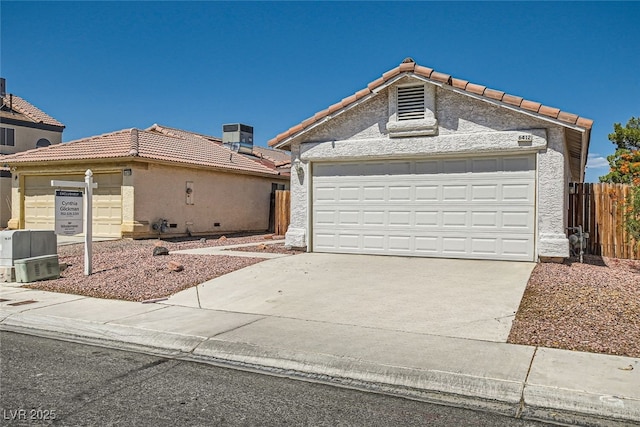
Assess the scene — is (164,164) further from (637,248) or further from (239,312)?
(637,248)

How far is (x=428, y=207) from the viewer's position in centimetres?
1241

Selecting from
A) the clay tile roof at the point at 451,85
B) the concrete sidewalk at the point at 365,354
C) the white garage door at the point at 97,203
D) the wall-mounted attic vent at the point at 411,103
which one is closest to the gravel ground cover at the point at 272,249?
the clay tile roof at the point at 451,85

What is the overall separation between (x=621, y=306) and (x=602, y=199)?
7.12 meters

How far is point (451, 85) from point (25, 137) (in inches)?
998

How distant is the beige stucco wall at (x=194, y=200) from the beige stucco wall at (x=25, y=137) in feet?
44.1

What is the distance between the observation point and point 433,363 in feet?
18.2

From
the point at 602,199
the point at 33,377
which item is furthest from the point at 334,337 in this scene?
the point at 602,199

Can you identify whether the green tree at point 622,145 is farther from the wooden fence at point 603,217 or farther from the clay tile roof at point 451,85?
the clay tile roof at point 451,85

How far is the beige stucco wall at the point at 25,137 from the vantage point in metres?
28.2

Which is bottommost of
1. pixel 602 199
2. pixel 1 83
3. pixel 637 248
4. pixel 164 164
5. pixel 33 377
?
pixel 33 377

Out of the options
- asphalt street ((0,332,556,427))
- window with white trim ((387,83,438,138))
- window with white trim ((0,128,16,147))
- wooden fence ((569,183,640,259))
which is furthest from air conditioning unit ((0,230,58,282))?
window with white trim ((0,128,16,147))

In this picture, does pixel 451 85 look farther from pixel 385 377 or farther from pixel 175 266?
pixel 385 377

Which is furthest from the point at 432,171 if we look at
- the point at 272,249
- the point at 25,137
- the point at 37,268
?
the point at 25,137

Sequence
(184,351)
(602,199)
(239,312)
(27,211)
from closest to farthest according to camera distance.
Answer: (184,351) < (239,312) < (602,199) < (27,211)
